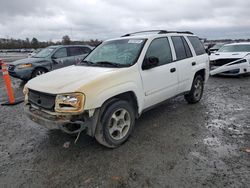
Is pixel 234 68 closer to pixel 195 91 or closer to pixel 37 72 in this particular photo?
pixel 195 91

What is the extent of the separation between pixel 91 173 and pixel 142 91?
1592 mm

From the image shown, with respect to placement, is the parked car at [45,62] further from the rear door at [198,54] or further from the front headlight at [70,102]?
the front headlight at [70,102]

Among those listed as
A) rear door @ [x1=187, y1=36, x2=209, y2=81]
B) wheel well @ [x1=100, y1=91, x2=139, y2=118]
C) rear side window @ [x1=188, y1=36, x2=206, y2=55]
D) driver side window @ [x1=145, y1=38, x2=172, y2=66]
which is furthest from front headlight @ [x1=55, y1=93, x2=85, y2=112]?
rear side window @ [x1=188, y1=36, x2=206, y2=55]

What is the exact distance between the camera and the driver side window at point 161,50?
3879mm

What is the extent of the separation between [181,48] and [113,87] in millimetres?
2410

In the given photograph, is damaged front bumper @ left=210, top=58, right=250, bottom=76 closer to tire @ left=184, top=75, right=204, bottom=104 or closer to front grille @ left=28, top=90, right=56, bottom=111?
tire @ left=184, top=75, right=204, bottom=104

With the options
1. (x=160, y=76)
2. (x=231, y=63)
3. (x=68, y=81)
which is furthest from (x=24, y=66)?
(x=231, y=63)

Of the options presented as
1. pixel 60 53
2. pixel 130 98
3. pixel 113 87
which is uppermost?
pixel 60 53

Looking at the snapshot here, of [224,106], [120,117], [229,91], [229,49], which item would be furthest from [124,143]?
[229,49]

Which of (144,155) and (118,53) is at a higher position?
(118,53)

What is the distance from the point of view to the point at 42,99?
3104mm

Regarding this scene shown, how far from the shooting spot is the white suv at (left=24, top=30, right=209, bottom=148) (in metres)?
2.83

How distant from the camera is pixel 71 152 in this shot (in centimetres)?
328

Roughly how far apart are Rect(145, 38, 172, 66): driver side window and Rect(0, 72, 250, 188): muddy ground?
1.34 m
